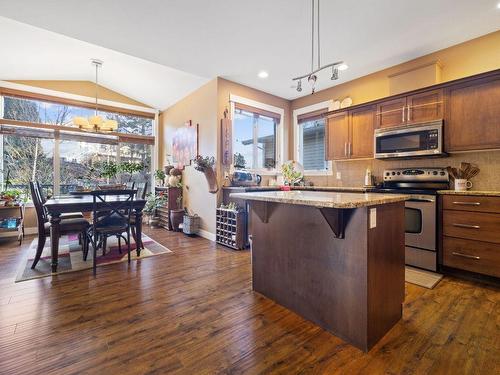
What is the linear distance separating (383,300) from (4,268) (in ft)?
13.3

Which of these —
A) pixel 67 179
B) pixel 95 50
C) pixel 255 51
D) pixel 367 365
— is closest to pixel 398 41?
pixel 255 51

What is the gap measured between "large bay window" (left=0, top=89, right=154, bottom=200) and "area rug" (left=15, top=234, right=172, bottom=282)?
57.8 inches

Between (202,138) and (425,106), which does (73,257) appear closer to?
(202,138)

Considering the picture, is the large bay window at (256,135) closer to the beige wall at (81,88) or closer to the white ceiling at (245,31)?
the white ceiling at (245,31)

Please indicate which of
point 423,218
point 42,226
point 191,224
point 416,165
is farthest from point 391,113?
point 42,226

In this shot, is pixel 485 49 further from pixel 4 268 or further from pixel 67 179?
pixel 67 179

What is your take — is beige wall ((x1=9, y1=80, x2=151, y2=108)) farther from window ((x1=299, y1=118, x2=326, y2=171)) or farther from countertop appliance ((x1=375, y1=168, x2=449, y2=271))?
countertop appliance ((x1=375, y1=168, x2=449, y2=271))

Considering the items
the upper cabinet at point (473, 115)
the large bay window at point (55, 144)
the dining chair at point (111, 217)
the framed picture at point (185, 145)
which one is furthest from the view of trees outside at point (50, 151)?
the upper cabinet at point (473, 115)

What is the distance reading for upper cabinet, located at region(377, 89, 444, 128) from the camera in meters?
3.06

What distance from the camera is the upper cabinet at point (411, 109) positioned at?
10.1 feet

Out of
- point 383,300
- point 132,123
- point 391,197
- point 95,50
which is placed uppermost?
point 95,50

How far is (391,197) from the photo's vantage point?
Answer: 172 centimetres

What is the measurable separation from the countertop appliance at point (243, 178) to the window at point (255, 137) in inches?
11.6

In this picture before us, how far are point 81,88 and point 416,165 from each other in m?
6.65
